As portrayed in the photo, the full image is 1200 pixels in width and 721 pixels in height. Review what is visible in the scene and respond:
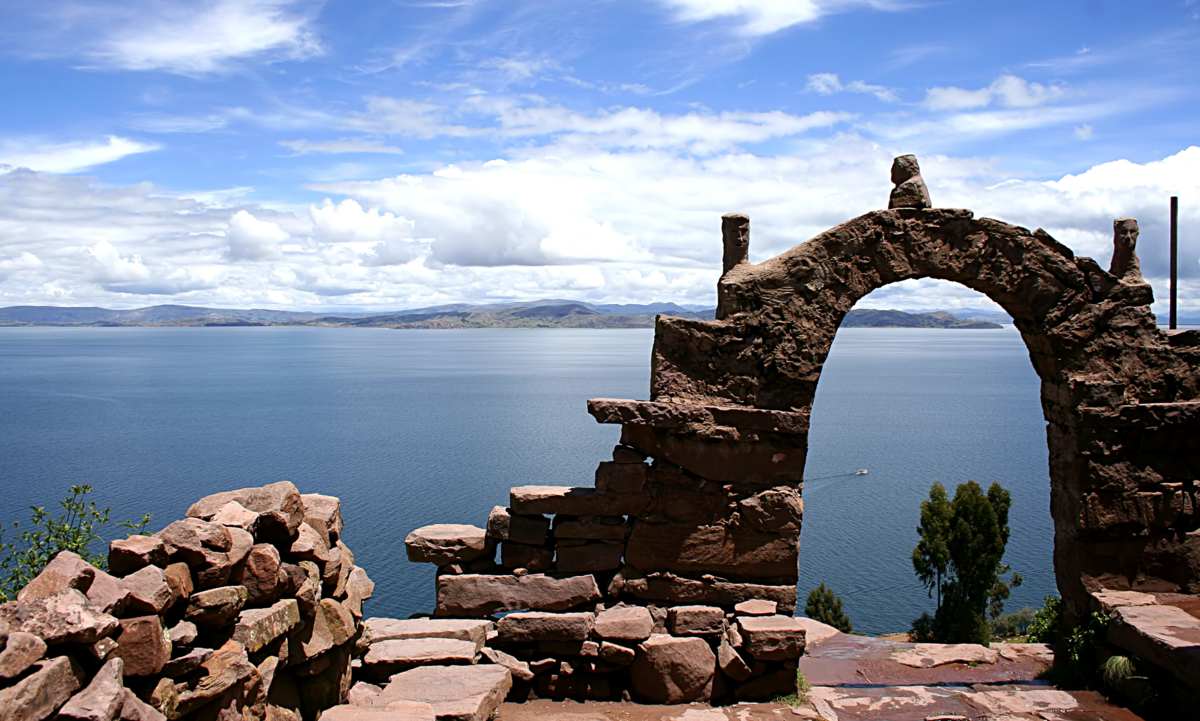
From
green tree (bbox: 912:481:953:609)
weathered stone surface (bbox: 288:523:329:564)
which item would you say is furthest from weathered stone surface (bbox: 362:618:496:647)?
green tree (bbox: 912:481:953:609)

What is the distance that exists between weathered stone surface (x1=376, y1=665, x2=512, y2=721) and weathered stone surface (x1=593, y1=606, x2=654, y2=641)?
3.48 feet

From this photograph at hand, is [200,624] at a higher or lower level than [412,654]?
higher

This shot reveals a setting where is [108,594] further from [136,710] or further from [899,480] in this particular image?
[899,480]

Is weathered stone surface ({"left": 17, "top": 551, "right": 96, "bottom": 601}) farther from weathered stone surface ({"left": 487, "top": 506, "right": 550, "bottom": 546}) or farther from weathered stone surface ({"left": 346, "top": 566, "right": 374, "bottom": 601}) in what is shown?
weathered stone surface ({"left": 487, "top": 506, "right": 550, "bottom": 546})

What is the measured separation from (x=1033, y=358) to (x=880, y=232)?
2.60 metres

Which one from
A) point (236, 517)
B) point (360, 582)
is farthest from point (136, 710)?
point (360, 582)

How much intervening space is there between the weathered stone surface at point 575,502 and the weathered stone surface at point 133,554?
3668mm

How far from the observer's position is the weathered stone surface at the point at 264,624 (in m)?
5.27

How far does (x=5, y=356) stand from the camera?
13112 centimetres

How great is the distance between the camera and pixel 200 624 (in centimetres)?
510

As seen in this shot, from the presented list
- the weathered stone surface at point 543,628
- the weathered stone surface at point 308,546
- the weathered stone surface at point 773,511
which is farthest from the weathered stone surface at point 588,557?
the weathered stone surface at point 308,546

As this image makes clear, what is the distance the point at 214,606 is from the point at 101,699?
44.8 inches

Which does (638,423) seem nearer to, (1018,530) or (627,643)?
(627,643)

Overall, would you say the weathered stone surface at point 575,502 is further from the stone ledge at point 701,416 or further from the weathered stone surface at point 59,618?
the weathered stone surface at point 59,618
